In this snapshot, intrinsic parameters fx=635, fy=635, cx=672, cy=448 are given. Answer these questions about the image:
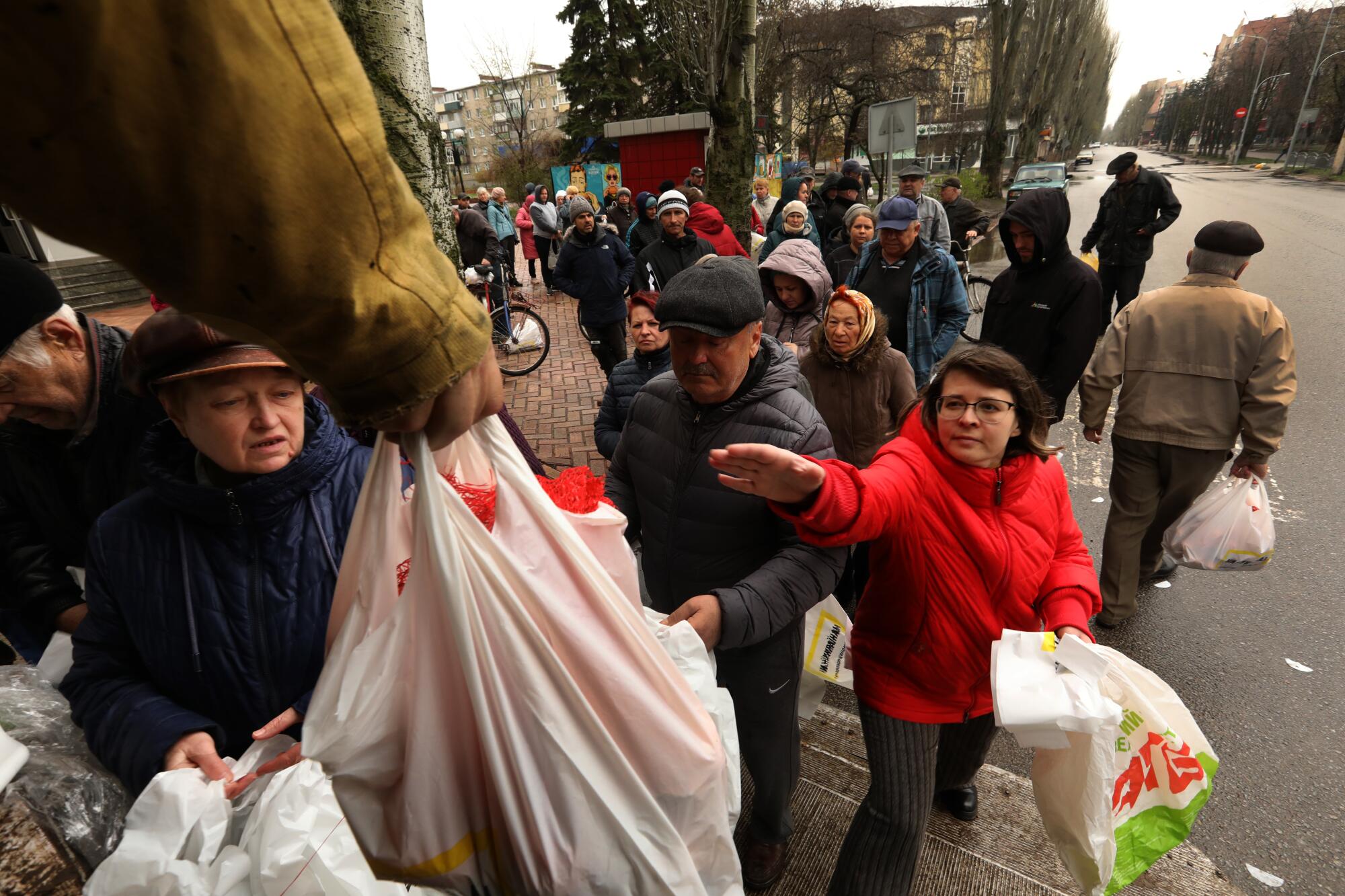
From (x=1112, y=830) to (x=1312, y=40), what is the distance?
2321 inches

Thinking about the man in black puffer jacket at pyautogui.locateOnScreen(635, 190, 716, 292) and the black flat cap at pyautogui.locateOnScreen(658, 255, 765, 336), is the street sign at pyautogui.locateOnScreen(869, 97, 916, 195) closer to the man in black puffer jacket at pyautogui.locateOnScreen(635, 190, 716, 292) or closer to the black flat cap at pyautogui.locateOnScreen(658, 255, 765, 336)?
the man in black puffer jacket at pyautogui.locateOnScreen(635, 190, 716, 292)

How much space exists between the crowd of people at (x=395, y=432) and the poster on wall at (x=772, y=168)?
17.8 m

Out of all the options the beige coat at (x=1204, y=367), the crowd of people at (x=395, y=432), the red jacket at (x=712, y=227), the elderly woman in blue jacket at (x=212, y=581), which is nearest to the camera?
the crowd of people at (x=395, y=432)

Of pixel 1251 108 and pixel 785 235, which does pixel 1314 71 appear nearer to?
pixel 1251 108

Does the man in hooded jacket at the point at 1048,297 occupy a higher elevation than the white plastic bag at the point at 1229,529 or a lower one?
higher

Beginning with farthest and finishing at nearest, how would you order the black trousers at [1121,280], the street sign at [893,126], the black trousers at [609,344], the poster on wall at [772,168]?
the poster on wall at [772,168]
the street sign at [893,126]
the black trousers at [1121,280]
the black trousers at [609,344]

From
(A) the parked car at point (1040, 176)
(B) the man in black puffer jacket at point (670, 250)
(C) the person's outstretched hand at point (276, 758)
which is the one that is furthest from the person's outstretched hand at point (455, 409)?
(A) the parked car at point (1040, 176)

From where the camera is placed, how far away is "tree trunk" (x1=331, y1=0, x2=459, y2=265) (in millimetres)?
2232

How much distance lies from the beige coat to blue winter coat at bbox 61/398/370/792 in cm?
364

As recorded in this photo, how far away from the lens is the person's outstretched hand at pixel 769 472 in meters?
1.45

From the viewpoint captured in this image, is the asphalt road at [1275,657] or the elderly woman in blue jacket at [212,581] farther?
the asphalt road at [1275,657]

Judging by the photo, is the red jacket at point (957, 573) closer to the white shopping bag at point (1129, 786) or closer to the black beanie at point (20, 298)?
the white shopping bag at point (1129, 786)

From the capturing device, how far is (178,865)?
1.08 meters

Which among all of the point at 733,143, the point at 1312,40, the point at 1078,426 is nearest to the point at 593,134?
the point at 733,143
